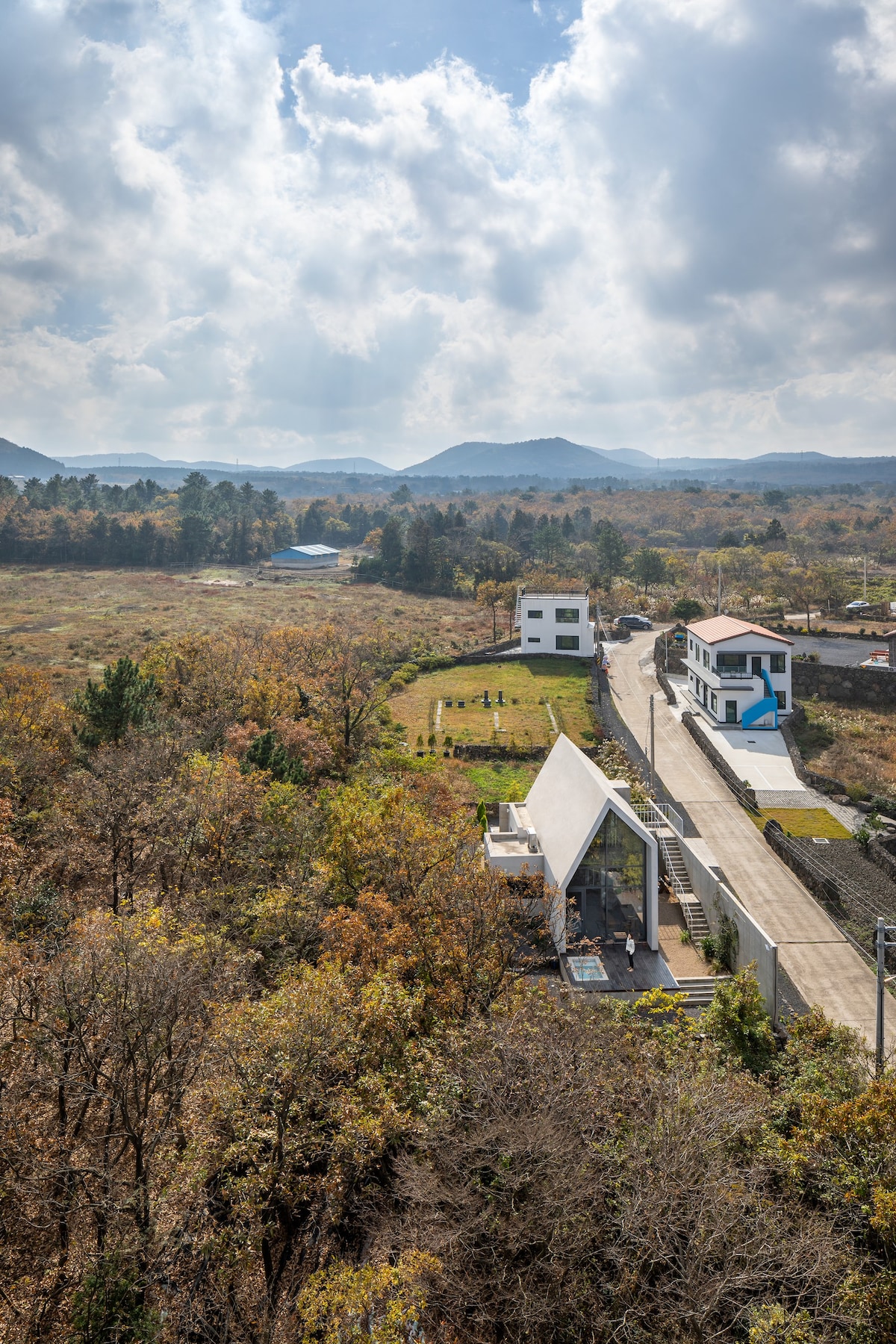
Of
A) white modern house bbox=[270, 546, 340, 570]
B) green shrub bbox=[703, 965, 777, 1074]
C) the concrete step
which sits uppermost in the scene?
white modern house bbox=[270, 546, 340, 570]

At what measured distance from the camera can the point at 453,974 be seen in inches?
656

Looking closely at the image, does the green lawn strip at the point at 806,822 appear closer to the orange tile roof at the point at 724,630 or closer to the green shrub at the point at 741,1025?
the orange tile roof at the point at 724,630

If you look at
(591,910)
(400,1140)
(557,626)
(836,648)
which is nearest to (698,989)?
(591,910)

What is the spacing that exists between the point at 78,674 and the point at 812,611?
7041 cm

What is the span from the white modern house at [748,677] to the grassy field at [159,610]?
26.6 m

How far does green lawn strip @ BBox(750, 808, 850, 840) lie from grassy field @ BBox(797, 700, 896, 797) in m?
3.16

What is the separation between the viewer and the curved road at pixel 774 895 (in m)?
22.8

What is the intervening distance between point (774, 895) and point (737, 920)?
5934 mm

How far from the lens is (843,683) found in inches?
2055

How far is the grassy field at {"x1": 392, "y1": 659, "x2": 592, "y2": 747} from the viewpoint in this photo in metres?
44.9

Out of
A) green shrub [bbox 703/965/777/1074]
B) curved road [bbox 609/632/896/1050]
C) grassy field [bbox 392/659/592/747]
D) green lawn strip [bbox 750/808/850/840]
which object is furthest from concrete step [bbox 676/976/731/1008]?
grassy field [bbox 392/659/592/747]

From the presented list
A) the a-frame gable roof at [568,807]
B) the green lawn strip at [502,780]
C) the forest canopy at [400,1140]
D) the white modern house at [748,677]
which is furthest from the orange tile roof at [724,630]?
the forest canopy at [400,1140]

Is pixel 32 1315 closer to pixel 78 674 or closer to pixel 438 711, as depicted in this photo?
pixel 438 711

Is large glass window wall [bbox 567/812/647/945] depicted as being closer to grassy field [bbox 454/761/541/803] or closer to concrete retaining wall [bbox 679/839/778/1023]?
concrete retaining wall [bbox 679/839/778/1023]
